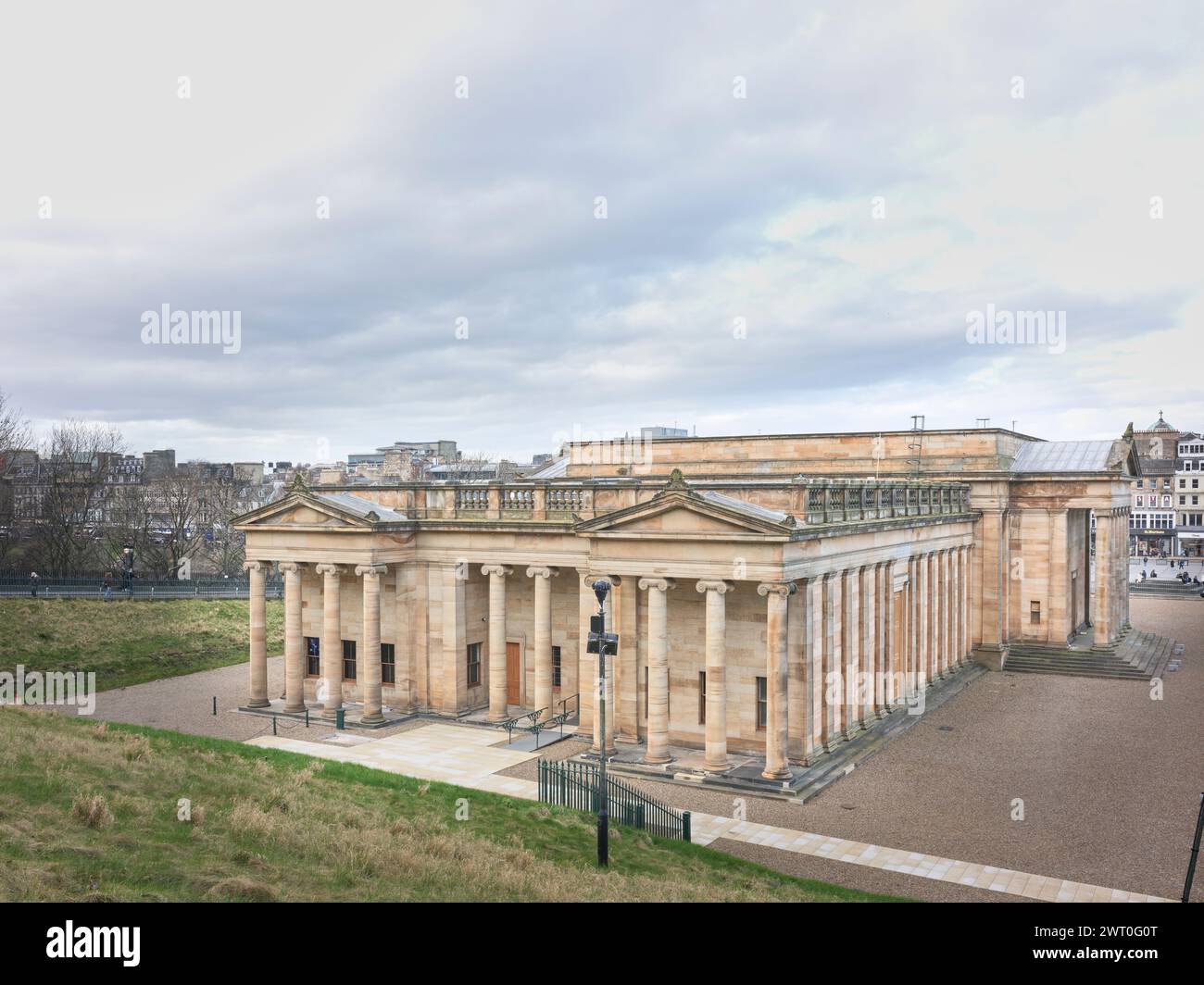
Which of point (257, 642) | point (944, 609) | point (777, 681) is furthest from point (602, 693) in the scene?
point (944, 609)

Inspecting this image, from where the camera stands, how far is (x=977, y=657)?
48.3 meters

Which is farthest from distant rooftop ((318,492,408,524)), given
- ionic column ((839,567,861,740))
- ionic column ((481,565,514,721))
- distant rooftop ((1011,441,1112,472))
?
distant rooftop ((1011,441,1112,472))

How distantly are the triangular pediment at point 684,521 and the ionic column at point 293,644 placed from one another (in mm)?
13913

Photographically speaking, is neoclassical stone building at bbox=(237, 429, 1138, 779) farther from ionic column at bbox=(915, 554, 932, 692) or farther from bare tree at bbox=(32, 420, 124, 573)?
bare tree at bbox=(32, 420, 124, 573)

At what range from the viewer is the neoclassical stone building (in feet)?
97.2

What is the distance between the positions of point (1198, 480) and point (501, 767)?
413 feet

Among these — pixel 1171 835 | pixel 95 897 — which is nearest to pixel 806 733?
pixel 1171 835

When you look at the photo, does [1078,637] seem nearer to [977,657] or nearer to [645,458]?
[977,657]

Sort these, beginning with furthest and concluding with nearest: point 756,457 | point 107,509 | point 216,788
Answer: point 107,509 < point 756,457 < point 216,788

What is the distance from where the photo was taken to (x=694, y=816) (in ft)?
86.2

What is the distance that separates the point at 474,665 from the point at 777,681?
15477 mm

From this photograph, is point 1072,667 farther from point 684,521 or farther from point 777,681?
point 684,521

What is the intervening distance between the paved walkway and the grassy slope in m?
2.54
